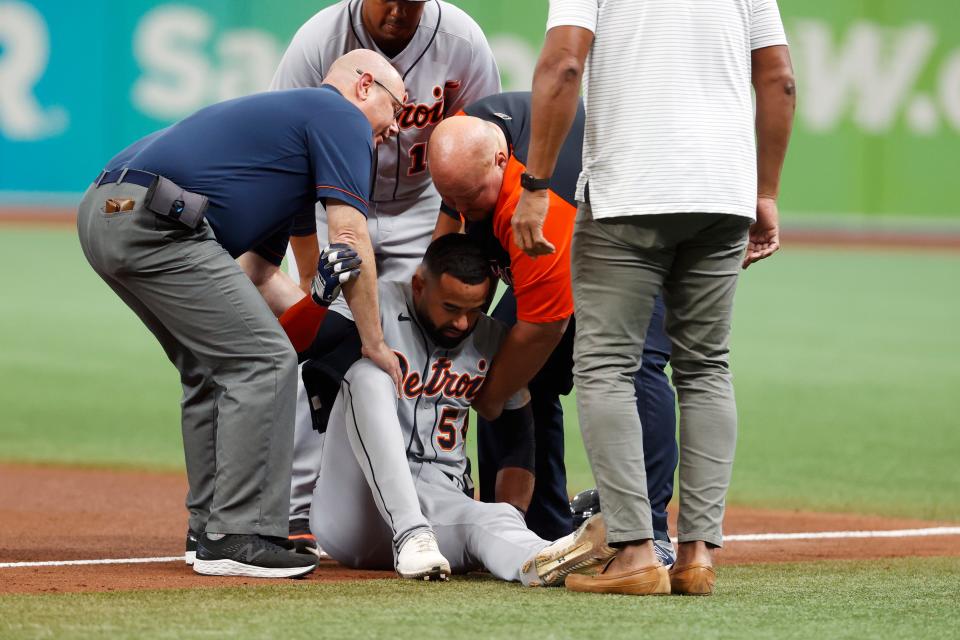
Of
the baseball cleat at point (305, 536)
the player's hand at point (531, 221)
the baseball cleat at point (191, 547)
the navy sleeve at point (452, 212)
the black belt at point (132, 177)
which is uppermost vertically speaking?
the black belt at point (132, 177)

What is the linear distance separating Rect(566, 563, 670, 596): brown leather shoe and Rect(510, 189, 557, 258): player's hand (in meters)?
0.91

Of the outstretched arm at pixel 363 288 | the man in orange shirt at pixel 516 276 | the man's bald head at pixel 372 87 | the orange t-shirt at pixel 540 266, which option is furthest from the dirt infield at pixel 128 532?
the man's bald head at pixel 372 87

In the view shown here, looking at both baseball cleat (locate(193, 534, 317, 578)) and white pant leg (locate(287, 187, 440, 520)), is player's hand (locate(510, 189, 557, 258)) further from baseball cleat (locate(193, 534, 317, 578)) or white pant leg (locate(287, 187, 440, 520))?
white pant leg (locate(287, 187, 440, 520))

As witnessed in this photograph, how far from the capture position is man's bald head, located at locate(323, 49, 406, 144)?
454cm

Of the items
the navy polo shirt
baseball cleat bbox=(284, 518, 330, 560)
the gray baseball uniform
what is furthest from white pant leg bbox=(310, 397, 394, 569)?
the navy polo shirt

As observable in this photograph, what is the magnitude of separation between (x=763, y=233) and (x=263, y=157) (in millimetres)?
1548

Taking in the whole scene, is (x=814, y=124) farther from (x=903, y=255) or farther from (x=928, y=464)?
(x=928, y=464)

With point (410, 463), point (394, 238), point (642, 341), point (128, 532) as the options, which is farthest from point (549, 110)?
point (128, 532)

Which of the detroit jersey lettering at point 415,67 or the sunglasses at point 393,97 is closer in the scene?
the sunglasses at point 393,97

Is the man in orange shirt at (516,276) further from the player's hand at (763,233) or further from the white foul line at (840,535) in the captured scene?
the white foul line at (840,535)

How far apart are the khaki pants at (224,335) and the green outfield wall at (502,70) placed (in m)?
17.7

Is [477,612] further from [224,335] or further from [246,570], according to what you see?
[224,335]

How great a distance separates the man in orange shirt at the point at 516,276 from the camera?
441cm

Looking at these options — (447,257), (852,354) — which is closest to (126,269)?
(447,257)
